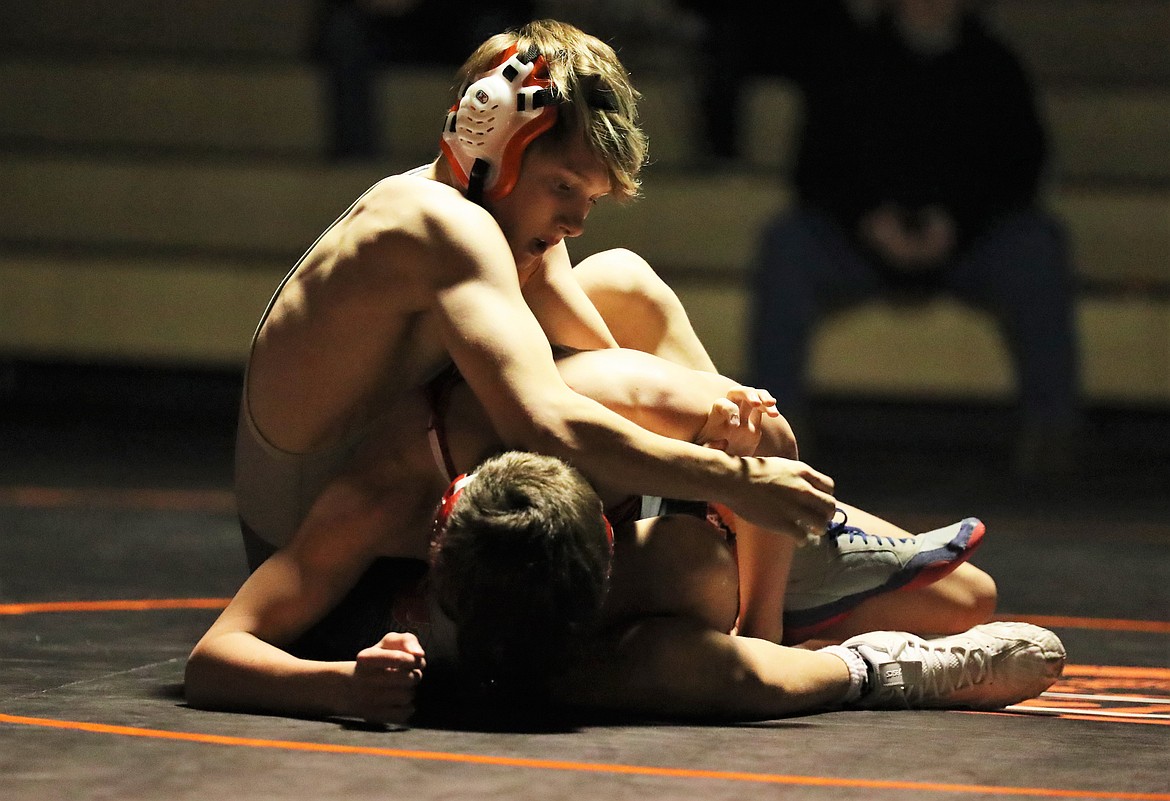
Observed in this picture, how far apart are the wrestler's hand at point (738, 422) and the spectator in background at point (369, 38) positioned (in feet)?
14.0

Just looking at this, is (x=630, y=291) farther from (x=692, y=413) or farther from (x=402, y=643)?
(x=402, y=643)

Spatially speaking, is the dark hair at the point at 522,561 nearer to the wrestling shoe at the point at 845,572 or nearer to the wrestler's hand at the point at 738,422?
the wrestler's hand at the point at 738,422

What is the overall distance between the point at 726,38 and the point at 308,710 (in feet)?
14.6

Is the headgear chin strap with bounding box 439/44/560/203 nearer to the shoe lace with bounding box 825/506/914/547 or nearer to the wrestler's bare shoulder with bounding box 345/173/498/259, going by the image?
the wrestler's bare shoulder with bounding box 345/173/498/259

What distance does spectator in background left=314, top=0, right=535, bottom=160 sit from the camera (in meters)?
6.45

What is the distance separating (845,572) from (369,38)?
13.9 ft

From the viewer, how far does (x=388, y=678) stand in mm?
2123

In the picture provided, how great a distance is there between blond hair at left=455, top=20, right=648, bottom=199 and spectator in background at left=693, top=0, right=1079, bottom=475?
10.2ft

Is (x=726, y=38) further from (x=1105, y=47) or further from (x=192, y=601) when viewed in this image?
(x=192, y=601)

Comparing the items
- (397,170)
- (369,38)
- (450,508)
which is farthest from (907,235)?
(450,508)

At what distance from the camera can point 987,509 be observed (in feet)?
15.3

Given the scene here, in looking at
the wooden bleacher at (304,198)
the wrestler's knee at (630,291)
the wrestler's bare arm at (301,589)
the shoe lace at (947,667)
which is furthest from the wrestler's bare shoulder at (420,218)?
the wooden bleacher at (304,198)

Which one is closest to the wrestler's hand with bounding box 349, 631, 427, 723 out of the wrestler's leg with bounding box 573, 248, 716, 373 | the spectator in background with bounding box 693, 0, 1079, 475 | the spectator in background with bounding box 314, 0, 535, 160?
the wrestler's leg with bounding box 573, 248, 716, 373

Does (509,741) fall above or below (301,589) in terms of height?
below
